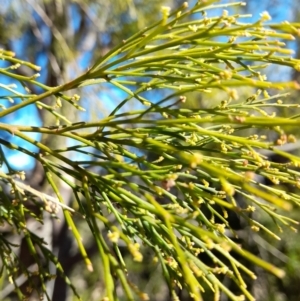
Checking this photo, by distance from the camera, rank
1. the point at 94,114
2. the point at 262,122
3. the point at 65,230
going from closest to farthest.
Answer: the point at 262,122 < the point at 94,114 < the point at 65,230

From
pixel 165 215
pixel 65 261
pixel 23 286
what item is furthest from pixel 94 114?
pixel 165 215

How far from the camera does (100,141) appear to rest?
0.59m

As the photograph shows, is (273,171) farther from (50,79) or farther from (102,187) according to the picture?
(50,79)

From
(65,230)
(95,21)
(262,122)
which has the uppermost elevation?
(95,21)

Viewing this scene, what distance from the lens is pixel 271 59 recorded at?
57 centimetres

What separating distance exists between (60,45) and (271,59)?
1.65 metres

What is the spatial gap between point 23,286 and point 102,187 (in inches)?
70.7

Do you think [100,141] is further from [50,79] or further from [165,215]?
[50,79]

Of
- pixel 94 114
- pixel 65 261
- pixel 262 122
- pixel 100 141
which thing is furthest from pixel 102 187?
pixel 65 261

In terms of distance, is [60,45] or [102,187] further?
[60,45]

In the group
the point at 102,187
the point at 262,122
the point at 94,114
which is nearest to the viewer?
the point at 262,122

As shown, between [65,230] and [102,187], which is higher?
[102,187]

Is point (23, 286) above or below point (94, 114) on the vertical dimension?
below

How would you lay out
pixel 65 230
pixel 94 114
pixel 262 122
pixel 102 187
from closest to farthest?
pixel 262 122, pixel 102 187, pixel 94 114, pixel 65 230
